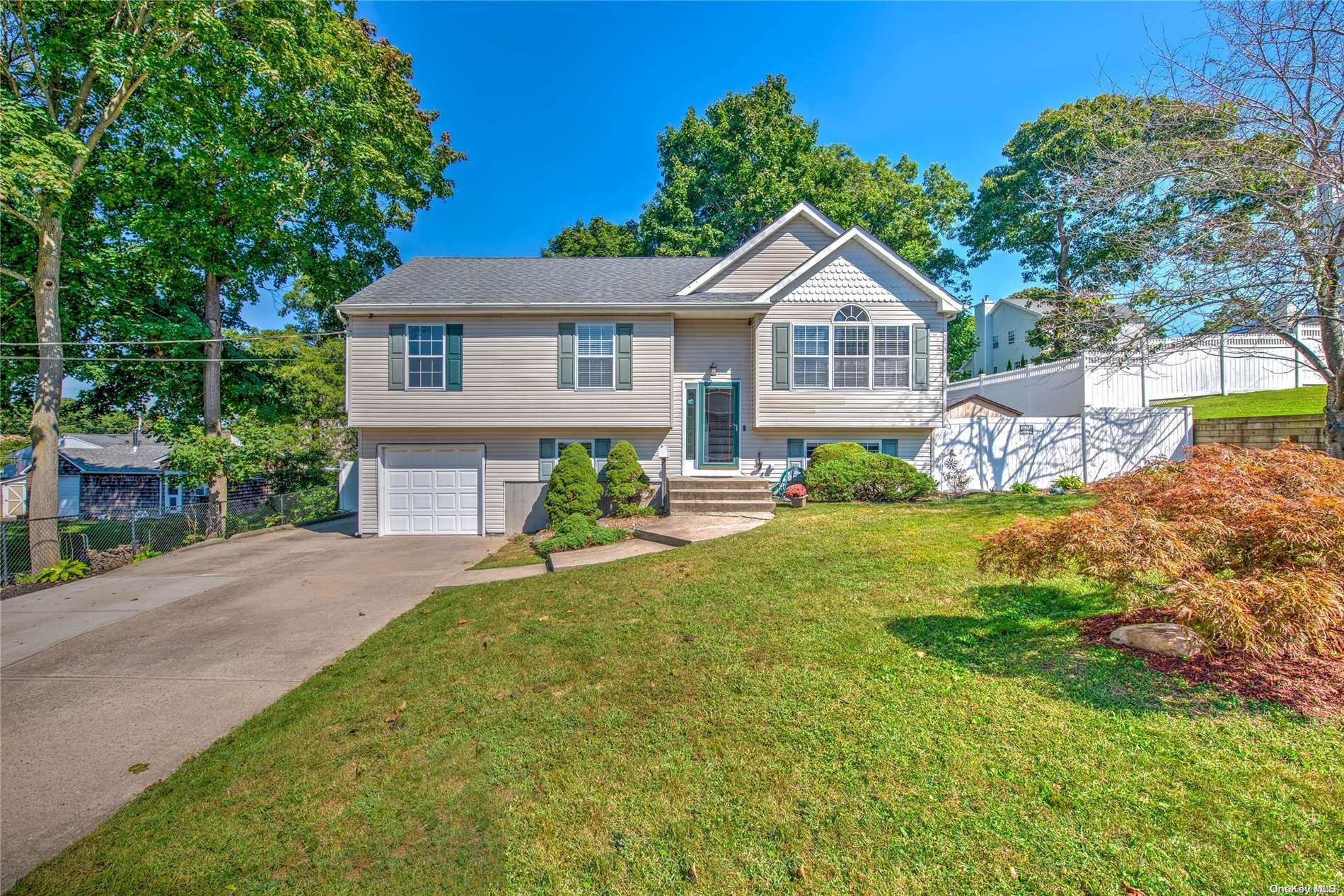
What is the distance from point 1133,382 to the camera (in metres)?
15.8

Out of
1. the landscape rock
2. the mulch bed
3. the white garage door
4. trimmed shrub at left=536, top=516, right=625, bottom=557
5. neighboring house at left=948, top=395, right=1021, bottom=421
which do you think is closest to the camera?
the mulch bed

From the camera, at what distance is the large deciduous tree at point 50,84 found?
10.5 meters

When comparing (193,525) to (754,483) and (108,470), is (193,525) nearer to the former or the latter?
(754,483)

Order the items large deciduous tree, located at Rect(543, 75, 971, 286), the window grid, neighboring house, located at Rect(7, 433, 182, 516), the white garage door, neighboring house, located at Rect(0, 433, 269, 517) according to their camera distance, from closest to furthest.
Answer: the window grid → the white garage door → large deciduous tree, located at Rect(543, 75, 971, 286) → neighboring house, located at Rect(0, 433, 269, 517) → neighboring house, located at Rect(7, 433, 182, 516)

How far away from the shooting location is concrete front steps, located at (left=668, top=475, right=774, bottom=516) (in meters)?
10.9

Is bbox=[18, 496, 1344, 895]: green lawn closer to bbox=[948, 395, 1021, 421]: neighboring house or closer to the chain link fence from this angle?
the chain link fence

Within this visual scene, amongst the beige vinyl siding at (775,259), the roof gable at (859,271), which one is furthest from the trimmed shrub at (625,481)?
the roof gable at (859,271)

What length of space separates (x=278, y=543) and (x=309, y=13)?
1231 centimetres

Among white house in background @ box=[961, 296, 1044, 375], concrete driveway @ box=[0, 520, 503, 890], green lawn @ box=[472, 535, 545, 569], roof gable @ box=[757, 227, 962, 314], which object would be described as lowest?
concrete driveway @ box=[0, 520, 503, 890]

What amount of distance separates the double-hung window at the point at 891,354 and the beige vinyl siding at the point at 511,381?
481 centimetres

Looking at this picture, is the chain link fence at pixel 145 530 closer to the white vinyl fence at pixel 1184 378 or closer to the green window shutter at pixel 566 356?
the green window shutter at pixel 566 356

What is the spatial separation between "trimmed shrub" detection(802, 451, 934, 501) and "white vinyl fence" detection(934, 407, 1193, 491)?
2.08 m

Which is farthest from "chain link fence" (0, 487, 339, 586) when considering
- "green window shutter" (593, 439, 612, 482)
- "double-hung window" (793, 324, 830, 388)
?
"double-hung window" (793, 324, 830, 388)

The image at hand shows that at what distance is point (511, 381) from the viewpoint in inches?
491
